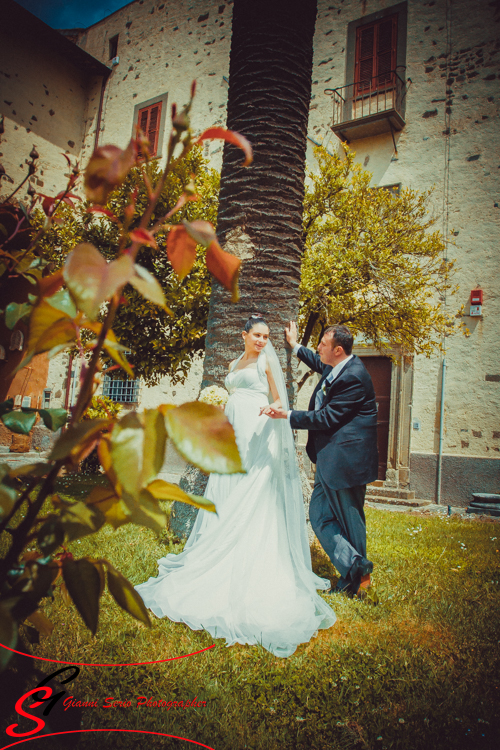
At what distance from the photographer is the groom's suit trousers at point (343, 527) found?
3455mm

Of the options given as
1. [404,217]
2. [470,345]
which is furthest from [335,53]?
[470,345]

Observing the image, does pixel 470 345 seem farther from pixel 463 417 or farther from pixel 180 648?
pixel 180 648

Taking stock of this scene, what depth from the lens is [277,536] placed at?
3443 millimetres

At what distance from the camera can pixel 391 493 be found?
29.7ft

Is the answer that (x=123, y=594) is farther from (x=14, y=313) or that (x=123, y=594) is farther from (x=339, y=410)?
(x=339, y=410)

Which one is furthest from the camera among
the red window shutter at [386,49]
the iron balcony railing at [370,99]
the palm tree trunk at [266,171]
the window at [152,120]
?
the window at [152,120]

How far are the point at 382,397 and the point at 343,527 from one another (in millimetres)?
6832

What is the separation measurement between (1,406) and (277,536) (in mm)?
2976

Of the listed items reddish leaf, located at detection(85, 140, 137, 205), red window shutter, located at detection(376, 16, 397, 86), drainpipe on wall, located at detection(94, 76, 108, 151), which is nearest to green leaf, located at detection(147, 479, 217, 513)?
reddish leaf, located at detection(85, 140, 137, 205)

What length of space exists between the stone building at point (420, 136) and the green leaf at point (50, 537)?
28.3ft

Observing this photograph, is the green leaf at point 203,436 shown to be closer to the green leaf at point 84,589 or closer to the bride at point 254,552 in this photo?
the green leaf at point 84,589

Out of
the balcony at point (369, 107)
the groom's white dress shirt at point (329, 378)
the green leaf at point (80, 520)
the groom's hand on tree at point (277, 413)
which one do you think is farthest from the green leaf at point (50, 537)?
the balcony at point (369, 107)

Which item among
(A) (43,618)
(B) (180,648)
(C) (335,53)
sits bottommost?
(B) (180,648)

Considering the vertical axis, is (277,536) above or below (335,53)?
below
